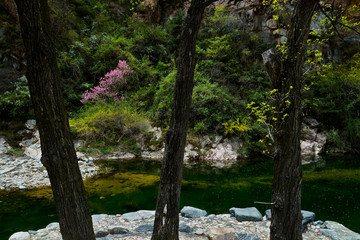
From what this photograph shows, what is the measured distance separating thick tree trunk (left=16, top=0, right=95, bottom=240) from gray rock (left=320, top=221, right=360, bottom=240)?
3.60 metres

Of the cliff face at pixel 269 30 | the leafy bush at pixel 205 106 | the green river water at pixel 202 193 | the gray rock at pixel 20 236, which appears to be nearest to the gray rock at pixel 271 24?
the cliff face at pixel 269 30

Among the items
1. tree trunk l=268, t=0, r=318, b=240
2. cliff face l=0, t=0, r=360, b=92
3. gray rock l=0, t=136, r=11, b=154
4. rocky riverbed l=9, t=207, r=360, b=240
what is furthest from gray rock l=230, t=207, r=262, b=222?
gray rock l=0, t=136, r=11, b=154

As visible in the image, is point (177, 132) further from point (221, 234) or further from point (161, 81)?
point (161, 81)

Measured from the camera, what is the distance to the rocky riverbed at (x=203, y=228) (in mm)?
3316

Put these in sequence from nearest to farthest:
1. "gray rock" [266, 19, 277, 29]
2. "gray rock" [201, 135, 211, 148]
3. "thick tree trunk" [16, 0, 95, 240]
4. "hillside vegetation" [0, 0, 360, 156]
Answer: "thick tree trunk" [16, 0, 95, 240]
"gray rock" [201, 135, 211, 148]
"hillside vegetation" [0, 0, 360, 156]
"gray rock" [266, 19, 277, 29]

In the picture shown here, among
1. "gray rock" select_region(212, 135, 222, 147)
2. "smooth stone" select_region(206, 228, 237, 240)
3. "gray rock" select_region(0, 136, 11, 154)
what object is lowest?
"smooth stone" select_region(206, 228, 237, 240)

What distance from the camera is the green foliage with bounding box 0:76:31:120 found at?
30.8 ft

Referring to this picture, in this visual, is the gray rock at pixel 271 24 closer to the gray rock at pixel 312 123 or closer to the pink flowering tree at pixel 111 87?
the gray rock at pixel 312 123

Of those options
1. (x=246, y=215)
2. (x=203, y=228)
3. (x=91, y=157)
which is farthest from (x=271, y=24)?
(x=203, y=228)

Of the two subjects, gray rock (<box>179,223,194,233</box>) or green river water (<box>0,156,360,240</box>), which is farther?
green river water (<box>0,156,360,240</box>)

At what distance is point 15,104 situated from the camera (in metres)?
9.44

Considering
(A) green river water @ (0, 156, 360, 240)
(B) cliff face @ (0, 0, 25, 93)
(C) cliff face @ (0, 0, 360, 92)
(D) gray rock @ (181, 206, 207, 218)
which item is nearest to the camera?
(D) gray rock @ (181, 206, 207, 218)

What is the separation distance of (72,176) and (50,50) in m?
0.90

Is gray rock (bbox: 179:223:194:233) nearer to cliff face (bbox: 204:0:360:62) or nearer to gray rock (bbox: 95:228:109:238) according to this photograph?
gray rock (bbox: 95:228:109:238)
